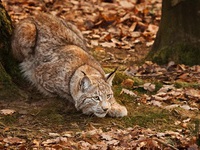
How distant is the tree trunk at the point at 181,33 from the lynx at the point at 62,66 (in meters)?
1.84

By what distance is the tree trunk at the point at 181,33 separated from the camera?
27.6 ft

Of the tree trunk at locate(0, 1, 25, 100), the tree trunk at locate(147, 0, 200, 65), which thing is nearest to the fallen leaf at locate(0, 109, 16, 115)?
the tree trunk at locate(0, 1, 25, 100)

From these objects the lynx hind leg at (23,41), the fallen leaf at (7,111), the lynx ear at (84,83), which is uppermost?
the lynx hind leg at (23,41)

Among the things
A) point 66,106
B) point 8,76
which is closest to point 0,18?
point 8,76

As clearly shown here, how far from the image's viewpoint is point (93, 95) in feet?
19.4

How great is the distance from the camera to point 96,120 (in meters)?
5.81

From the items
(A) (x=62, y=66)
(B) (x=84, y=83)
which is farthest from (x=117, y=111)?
(A) (x=62, y=66)

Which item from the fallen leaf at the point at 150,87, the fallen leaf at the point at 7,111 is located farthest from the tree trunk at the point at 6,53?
the fallen leaf at the point at 150,87

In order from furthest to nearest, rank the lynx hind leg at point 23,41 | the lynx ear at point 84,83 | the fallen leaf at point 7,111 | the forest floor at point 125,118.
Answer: the lynx hind leg at point 23,41, the lynx ear at point 84,83, the fallen leaf at point 7,111, the forest floor at point 125,118

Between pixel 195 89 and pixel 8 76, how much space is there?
8.33ft

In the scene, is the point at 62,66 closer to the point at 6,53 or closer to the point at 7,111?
the point at 6,53

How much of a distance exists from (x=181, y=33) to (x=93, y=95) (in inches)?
122

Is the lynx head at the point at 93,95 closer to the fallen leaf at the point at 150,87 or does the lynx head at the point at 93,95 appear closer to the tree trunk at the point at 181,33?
the fallen leaf at the point at 150,87

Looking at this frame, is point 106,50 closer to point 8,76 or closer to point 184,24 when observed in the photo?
point 184,24
